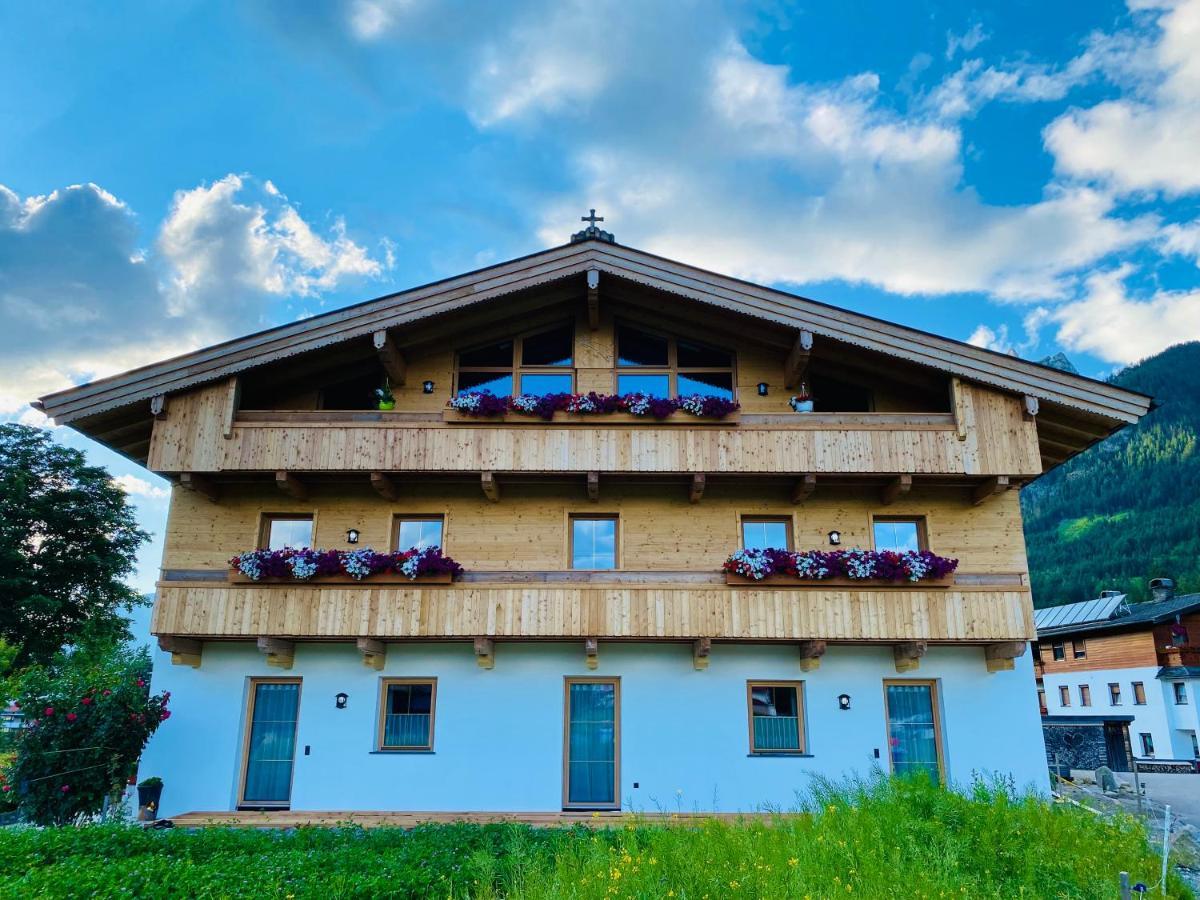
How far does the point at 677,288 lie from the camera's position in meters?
14.3

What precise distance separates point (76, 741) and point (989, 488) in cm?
1515

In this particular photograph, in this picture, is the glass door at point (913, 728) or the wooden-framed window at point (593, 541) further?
the wooden-framed window at point (593, 541)

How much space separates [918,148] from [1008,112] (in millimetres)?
9540

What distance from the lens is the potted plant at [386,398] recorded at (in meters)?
14.9

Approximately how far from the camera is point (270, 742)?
539 inches

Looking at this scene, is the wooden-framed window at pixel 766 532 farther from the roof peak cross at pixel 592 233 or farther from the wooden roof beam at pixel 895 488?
the roof peak cross at pixel 592 233

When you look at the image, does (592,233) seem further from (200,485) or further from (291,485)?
(200,485)

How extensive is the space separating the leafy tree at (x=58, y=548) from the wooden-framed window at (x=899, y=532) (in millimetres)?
23421

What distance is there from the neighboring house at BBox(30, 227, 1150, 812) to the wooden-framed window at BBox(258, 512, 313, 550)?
8 centimetres

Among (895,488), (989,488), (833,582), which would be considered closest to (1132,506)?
(989,488)

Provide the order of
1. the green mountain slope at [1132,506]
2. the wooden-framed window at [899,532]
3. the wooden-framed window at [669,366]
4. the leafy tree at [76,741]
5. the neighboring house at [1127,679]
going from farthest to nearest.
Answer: the green mountain slope at [1132,506], the neighboring house at [1127,679], the wooden-framed window at [669,366], the wooden-framed window at [899,532], the leafy tree at [76,741]

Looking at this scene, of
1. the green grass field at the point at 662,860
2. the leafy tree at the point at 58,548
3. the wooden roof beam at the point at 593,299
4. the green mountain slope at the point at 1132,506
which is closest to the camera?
the green grass field at the point at 662,860

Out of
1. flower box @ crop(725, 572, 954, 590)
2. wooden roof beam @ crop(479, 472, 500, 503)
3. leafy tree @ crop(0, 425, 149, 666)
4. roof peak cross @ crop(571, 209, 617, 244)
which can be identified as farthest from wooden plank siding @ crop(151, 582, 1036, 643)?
leafy tree @ crop(0, 425, 149, 666)

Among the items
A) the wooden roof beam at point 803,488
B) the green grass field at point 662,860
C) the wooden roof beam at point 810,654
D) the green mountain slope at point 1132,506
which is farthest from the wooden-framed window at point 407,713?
the green mountain slope at point 1132,506
